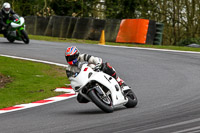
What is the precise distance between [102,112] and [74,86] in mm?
694

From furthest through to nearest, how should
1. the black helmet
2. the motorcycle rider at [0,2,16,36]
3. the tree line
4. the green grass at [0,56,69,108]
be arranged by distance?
the tree line → the motorcycle rider at [0,2,16,36] → the green grass at [0,56,69,108] → the black helmet

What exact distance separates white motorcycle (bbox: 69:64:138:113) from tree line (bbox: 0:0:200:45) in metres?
24.8

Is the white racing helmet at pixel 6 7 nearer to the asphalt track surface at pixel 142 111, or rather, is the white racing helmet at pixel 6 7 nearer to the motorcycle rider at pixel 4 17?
the motorcycle rider at pixel 4 17

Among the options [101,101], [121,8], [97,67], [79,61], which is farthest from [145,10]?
[101,101]

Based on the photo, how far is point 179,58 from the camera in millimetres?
16922

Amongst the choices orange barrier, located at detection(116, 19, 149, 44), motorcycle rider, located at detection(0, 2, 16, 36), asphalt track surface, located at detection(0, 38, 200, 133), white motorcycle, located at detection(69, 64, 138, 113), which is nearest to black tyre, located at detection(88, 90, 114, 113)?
white motorcycle, located at detection(69, 64, 138, 113)

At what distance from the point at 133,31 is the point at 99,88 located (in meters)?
15.7

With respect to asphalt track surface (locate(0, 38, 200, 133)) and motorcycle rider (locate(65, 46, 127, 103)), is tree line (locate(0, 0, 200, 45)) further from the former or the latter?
motorcycle rider (locate(65, 46, 127, 103))

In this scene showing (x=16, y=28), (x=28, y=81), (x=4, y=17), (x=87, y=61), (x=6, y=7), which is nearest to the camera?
(x=87, y=61)

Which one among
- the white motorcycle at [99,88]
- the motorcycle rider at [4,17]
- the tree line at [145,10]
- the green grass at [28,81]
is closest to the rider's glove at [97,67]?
the white motorcycle at [99,88]

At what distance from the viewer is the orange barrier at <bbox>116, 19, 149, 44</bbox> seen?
22784 millimetres

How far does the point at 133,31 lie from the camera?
23328mm

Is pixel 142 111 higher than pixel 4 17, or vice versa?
pixel 4 17

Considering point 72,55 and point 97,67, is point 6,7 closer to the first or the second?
point 72,55
